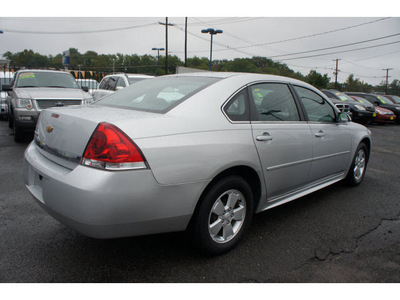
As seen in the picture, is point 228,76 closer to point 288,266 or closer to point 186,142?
point 186,142

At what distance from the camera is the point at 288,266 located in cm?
252

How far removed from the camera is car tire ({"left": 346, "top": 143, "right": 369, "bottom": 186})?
459 cm

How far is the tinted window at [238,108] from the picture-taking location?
270 centimetres

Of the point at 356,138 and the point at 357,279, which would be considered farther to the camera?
the point at 356,138

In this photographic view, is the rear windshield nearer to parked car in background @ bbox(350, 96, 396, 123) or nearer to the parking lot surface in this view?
the parking lot surface

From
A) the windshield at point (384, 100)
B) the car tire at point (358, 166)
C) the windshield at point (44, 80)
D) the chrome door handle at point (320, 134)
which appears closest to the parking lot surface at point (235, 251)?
the car tire at point (358, 166)

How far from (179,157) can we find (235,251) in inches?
42.1

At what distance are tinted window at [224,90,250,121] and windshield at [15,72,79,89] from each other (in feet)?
21.5

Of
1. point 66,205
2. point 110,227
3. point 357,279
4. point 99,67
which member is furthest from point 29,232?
point 99,67

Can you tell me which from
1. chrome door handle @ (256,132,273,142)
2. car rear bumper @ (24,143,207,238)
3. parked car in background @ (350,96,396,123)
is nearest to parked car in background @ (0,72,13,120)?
car rear bumper @ (24,143,207,238)

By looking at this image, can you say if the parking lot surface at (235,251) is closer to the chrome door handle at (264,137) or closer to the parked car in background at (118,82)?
the chrome door handle at (264,137)

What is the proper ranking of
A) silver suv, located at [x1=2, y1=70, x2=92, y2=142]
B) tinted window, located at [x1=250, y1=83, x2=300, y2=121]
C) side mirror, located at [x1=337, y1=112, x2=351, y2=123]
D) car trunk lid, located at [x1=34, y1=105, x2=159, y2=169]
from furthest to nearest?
silver suv, located at [x1=2, y1=70, x2=92, y2=142], side mirror, located at [x1=337, y1=112, x2=351, y2=123], tinted window, located at [x1=250, y1=83, x2=300, y2=121], car trunk lid, located at [x1=34, y1=105, x2=159, y2=169]

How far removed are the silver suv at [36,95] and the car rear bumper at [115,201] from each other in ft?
16.1

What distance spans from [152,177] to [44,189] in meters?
0.85
